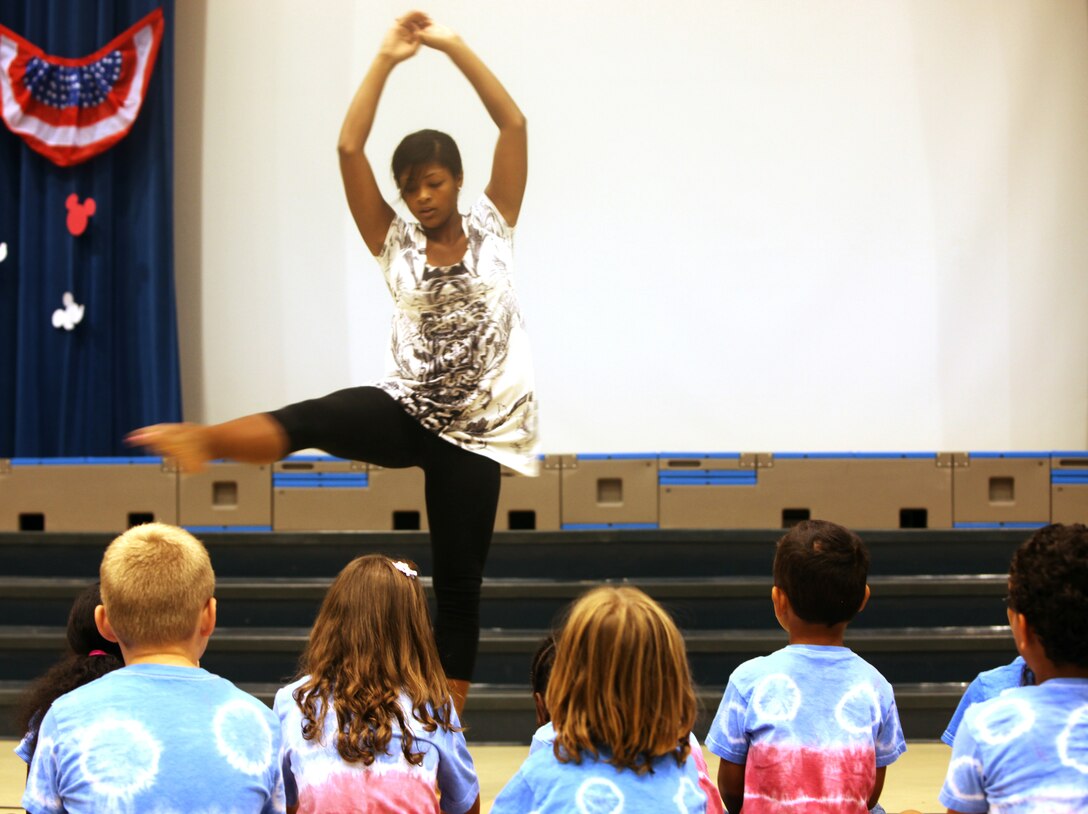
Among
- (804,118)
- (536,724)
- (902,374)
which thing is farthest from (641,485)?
(804,118)

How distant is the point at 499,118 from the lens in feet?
7.13

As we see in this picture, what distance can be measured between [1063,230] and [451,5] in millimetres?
2672

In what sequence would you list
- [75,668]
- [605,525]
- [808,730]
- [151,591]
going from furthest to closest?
[605,525] < [75,668] < [808,730] < [151,591]

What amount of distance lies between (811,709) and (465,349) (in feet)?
2.93

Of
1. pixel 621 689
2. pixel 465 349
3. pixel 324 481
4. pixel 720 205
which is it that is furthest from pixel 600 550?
pixel 621 689

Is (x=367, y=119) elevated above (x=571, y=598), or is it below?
above

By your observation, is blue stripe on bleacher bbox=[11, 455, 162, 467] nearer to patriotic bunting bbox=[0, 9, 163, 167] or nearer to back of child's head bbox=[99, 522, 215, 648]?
patriotic bunting bbox=[0, 9, 163, 167]

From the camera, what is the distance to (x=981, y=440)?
4926 mm

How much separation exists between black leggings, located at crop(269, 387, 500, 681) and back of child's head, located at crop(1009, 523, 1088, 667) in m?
1.05

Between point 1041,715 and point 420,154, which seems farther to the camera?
point 420,154

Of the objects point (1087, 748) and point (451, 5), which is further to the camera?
point (451, 5)

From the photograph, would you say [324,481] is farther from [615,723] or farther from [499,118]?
[615,723]

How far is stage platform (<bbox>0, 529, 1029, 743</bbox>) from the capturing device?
3.64m

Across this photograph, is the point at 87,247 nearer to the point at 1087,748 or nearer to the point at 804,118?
the point at 804,118
